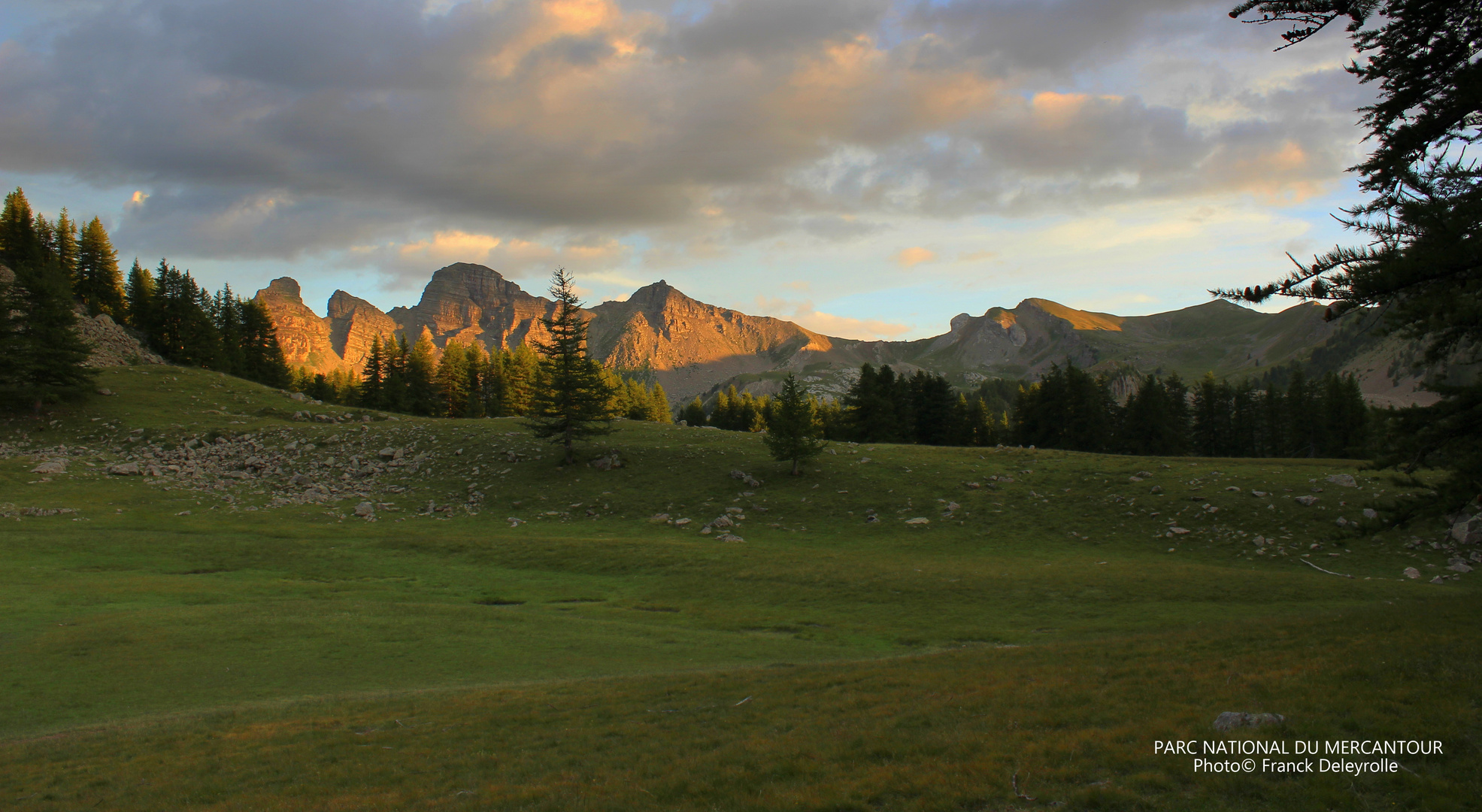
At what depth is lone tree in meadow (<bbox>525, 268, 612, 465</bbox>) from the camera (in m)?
54.4

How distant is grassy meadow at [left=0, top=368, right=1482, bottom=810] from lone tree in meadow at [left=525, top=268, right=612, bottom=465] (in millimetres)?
2646

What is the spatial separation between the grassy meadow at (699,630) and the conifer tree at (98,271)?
4296 cm

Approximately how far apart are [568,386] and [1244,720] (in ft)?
164

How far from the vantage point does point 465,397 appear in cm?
10219

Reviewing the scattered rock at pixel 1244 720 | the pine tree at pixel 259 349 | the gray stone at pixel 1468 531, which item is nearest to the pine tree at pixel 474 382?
the pine tree at pixel 259 349

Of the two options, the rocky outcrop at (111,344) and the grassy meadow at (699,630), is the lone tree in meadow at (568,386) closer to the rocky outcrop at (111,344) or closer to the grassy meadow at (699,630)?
the grassy meadow at (699,630)

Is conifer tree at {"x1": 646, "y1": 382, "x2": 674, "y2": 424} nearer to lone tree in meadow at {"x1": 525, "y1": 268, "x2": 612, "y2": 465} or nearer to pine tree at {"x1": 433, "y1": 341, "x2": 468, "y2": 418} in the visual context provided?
pine tree at {"x1": 433, "y1": 341, "x2": 468, "y2": 418}

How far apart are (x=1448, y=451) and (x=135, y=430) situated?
7963cm

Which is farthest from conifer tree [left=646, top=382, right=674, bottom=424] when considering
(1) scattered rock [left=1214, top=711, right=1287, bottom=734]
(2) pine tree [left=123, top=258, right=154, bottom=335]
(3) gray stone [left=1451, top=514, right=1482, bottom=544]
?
(1) scattered rock [left=1214, top=711, right=1287, bottom=734]

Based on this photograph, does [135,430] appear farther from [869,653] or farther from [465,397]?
[869,653]

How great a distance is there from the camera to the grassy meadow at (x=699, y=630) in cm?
976

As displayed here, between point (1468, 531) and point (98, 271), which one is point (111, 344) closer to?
point (98, 271)

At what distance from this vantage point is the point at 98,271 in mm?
89500

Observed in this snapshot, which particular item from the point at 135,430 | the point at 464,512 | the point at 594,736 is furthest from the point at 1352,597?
the point at 135,430
